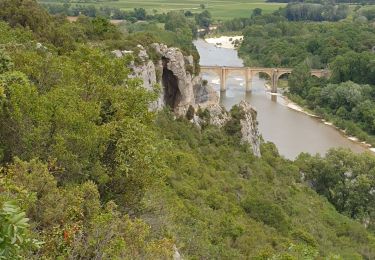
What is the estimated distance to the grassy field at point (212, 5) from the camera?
117m

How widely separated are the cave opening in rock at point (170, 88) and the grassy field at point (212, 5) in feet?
283

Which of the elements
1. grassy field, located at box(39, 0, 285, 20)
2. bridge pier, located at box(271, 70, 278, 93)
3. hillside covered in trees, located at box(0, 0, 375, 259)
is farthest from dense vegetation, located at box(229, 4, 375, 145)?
hillside covered in trees, located at box(0, 0, 375, 259)

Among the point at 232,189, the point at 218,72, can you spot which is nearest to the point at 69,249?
the point at 232,189

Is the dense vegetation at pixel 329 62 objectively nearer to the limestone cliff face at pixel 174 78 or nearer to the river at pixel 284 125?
the river at pixel 284 125

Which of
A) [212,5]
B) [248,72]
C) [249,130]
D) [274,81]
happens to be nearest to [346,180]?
[249,130]

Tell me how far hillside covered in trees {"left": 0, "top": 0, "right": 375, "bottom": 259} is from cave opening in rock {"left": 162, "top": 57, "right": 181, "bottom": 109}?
6.10ft

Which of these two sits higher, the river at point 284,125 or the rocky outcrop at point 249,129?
the rocky outcrop at point 249,129

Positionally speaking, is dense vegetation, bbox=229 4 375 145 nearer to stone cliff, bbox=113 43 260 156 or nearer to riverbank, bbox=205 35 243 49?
riverbank, bbox=205 35 243 49

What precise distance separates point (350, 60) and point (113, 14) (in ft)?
171

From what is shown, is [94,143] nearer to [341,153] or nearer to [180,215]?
[180,215]

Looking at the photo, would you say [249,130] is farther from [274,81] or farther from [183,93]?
[274,81]

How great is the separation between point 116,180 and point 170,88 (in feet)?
57.0

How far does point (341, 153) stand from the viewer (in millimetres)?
29016

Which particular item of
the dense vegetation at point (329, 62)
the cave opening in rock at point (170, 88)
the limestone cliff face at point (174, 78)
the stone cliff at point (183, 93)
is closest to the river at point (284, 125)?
the dense vegetation at point (329, 62)
